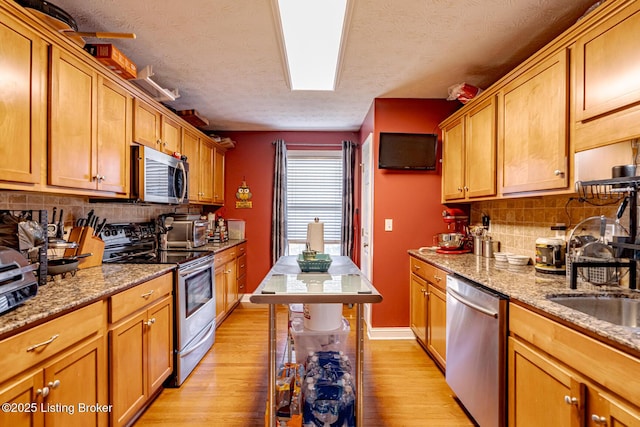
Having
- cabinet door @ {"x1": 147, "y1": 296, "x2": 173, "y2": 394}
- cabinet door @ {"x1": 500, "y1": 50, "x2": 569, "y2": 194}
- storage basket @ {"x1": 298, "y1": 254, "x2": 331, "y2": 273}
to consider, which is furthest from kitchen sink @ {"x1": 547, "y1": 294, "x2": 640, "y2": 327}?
cabinet door @ {"x1": 147, "y1": 296, "x2": 173, "y2": 394}

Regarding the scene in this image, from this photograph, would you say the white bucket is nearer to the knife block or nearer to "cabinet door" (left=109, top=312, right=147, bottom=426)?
"cabinet door" (left=109, top=312, right=147, bottom=426)

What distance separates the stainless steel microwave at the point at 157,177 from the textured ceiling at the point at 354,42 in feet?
2.42

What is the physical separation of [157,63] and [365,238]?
9.08ft

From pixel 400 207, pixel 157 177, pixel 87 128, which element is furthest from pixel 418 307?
pixel 87 128

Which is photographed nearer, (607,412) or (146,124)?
(607,412)

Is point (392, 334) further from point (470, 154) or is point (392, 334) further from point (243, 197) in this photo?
point (243, 197)

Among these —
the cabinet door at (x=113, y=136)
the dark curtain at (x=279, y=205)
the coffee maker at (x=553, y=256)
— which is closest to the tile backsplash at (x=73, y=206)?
the cabinet door at (x=113, y=136)

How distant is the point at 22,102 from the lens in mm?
1481

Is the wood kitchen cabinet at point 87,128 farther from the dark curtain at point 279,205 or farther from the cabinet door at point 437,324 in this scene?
→ the cabinet door at point 437,324

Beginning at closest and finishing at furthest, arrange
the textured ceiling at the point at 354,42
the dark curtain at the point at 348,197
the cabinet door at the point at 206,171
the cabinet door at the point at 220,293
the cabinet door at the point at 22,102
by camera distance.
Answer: the cabinet door at the point at 22,102
the textured ceiling at the point at 354,42
the cabinet door at the point at 220,293
the cabinet door at the point at 206,171
the dark curtain at the point at 348,197

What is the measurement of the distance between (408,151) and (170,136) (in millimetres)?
2380

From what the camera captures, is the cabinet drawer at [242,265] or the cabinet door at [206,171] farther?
the cabinet drawer at [242,265]

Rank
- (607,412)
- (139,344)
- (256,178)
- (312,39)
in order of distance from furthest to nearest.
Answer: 1. (256,178)
2. (312,39)
3. (139,344)
4. (607,412)

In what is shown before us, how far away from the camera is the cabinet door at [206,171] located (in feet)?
12.5
